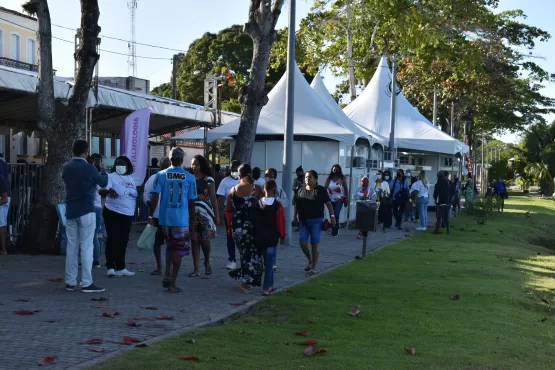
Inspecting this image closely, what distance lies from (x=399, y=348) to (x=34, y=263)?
762 centimetres

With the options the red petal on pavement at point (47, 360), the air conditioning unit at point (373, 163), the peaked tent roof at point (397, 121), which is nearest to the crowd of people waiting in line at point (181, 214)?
the red petal on pavement at point (47, 360)

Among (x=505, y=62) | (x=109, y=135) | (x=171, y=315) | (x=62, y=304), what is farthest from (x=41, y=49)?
(x=505, y=62)

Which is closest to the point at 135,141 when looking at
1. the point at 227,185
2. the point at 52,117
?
the point at 52,117

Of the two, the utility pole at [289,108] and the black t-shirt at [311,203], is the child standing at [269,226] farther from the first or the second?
the utility pole at [289,108]

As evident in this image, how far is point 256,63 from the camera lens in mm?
18844

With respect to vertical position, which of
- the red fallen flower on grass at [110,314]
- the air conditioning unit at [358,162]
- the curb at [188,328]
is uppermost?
the air conditioning unit at [358,162]

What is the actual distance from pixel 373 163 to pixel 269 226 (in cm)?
1734

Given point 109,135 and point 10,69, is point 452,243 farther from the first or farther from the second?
point 109,135

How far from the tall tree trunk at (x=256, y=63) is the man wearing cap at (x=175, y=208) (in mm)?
8504

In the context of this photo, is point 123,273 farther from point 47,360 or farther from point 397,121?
point 397,121

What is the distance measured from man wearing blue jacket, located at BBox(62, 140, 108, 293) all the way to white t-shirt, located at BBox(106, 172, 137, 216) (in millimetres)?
1277

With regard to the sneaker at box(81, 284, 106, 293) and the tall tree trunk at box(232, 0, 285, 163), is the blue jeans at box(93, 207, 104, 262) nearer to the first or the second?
the sneaker at box(81, 284, 106, 293)

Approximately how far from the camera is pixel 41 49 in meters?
14.3

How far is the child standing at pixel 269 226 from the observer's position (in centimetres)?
1062
